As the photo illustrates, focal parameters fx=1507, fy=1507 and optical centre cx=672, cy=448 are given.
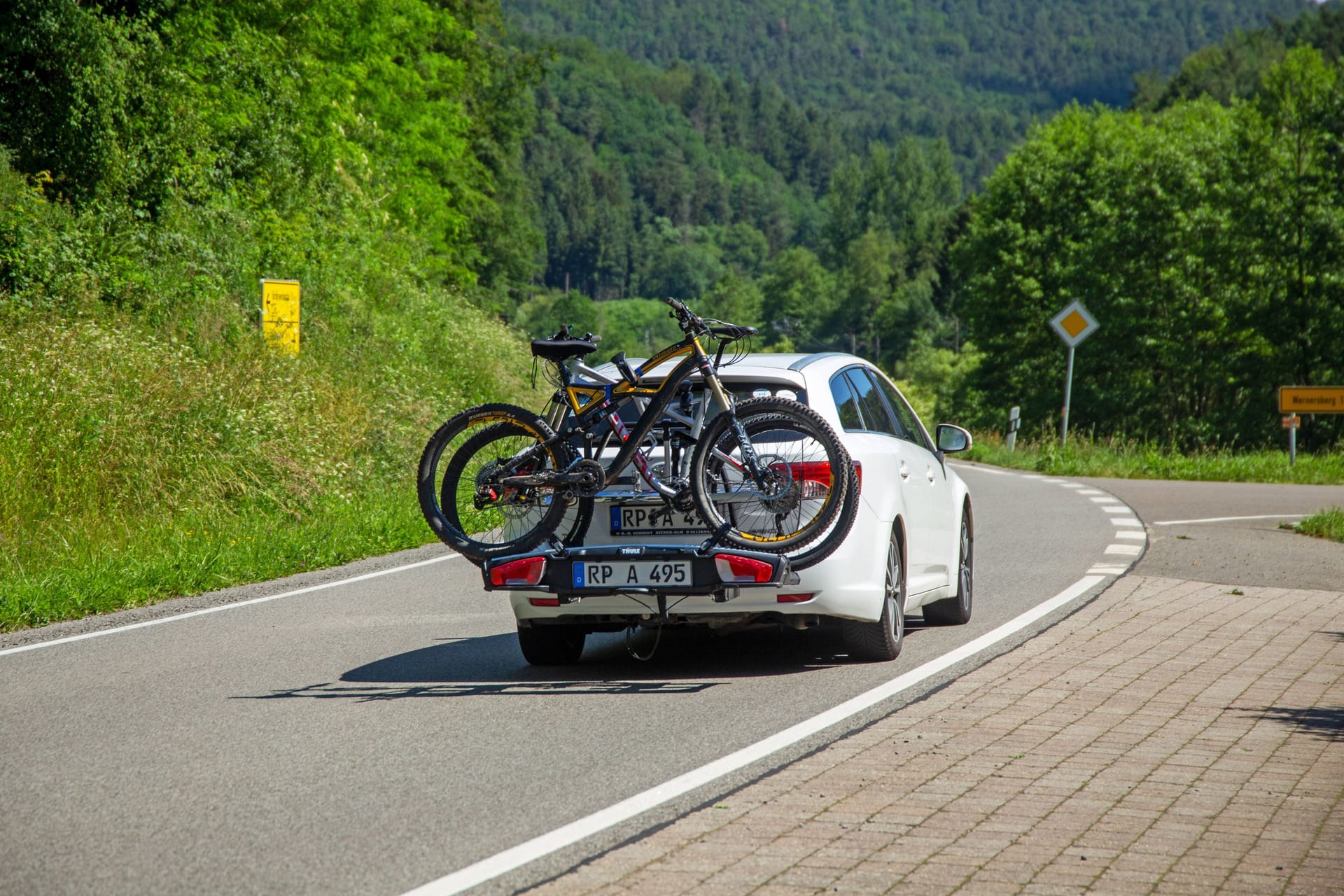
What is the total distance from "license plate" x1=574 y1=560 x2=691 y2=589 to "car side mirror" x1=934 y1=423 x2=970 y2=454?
2875 millimetres

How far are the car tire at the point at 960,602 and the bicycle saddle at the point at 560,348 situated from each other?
3008 mm

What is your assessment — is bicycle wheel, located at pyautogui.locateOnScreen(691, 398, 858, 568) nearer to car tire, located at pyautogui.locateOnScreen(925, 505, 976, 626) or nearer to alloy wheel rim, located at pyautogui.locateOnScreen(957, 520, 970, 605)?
car tire, located at pyautogui.locateOnScreen(925, 505, 976, 626)

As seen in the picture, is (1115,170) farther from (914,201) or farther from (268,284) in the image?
(914,201)

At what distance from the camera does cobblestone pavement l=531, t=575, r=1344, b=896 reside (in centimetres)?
429

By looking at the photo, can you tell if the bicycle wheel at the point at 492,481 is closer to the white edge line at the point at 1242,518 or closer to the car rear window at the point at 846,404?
the car rear window at the point at 846,404

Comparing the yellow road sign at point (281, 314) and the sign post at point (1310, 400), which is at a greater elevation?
the yellow road sign at point (281, 314)

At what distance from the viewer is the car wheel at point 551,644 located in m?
8.27

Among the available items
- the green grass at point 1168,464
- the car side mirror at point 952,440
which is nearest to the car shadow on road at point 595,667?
the car side mirror at point 952,440

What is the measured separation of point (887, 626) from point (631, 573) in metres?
1.54

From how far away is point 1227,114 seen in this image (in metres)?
70.3

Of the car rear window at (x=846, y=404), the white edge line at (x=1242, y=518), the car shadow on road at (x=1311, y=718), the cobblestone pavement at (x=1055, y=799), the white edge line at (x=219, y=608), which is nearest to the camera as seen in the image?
the cobblestone pavement at (x=1055, y=799)

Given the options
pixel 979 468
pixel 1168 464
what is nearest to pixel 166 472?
pixel 979 468

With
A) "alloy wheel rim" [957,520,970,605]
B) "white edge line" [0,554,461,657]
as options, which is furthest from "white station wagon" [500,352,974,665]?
"white edge line" [0,554,461,657]

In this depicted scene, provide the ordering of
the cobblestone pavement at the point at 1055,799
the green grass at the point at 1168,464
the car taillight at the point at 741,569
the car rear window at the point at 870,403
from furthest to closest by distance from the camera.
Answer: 1. the green grass at the point at 1168,464
2. the car rear window at the point at 870,403
3. the car taillight at the point at 741,569
4. the cobblestone pavement at the point at 1055,799
